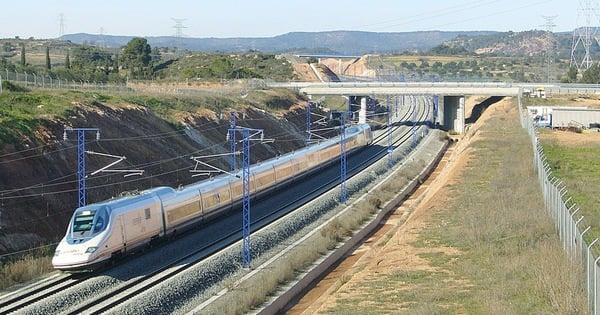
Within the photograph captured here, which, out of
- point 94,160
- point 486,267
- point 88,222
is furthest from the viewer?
point 94,160

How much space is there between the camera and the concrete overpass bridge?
99.9 meters

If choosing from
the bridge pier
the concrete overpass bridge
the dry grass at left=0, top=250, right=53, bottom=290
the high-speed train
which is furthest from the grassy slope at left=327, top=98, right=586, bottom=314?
the bridge pier

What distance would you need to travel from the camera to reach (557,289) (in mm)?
21391

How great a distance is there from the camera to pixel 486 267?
92.4 ft

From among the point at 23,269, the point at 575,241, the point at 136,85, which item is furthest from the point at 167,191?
the point at 136,85

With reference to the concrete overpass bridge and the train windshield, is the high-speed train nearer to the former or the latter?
the train windshield

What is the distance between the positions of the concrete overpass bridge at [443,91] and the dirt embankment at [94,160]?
30393mm

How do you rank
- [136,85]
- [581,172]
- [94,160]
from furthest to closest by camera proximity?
[136,85] → [581,172] → [94,160]

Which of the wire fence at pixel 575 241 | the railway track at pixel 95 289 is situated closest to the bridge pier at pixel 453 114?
the wire fence at pixel 575 241

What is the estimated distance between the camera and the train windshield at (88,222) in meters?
30.5

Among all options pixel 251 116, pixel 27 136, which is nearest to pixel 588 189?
pixel 27 136

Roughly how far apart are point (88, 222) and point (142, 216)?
11.0 feet

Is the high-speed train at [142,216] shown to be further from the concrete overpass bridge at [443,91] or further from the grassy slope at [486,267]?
the concrete overpass bridge at [443,91]

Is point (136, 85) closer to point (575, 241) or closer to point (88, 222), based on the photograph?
point (88, 222)
